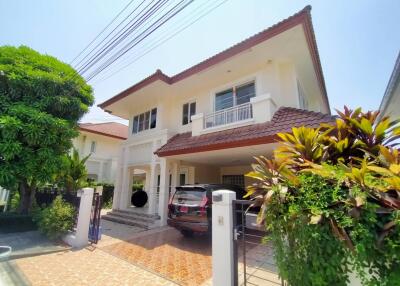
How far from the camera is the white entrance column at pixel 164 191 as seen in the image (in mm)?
10296

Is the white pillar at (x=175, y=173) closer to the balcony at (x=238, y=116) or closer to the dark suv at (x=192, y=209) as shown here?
the balcony at (x=238, y=116)

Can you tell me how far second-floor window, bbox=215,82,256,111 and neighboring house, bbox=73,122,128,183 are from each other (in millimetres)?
16078

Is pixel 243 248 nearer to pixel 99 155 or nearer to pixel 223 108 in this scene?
pixel 223 108

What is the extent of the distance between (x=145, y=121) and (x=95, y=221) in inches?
291

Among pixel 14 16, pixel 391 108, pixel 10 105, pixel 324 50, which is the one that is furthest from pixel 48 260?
pixel 391 108

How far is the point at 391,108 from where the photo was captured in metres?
8.63

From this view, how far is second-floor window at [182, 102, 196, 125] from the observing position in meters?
11.9

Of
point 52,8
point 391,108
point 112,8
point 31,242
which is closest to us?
point 112,8

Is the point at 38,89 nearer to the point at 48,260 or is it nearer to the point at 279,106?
the point at 48,260

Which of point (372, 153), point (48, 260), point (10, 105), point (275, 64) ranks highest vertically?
point (275, 64)

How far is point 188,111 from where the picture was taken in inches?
474

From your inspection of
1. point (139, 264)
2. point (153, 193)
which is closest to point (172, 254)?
point (139, 264)

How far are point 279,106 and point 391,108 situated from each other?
462 centimetres

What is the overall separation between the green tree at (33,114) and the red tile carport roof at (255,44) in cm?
351
